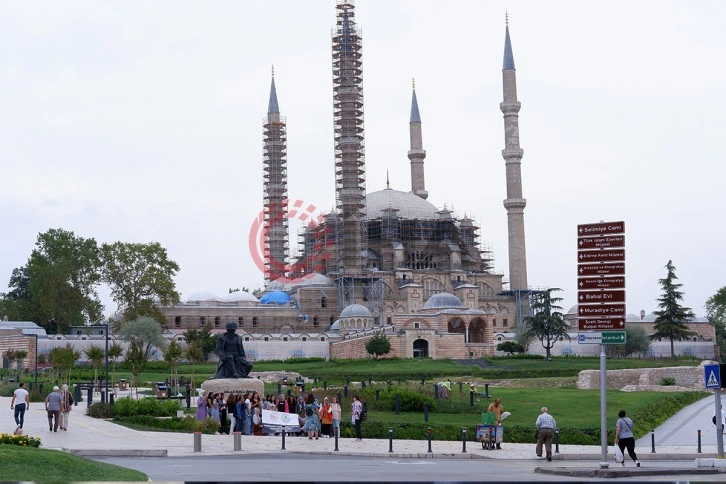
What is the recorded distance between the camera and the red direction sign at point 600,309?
2200cm

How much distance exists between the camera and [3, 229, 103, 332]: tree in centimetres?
8144

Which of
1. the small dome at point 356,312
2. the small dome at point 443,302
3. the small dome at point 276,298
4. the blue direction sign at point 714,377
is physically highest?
the small dome at point 276,298

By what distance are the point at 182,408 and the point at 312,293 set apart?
58.8 metres

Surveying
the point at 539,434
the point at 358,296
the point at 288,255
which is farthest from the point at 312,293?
the point at 539,434

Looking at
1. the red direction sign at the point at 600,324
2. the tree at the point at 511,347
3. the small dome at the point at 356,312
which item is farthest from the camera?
the small dome at the point at 356,312

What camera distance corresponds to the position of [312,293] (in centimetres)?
9531

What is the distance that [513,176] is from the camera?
3770 inches

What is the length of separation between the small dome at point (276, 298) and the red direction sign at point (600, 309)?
7560 centimetres

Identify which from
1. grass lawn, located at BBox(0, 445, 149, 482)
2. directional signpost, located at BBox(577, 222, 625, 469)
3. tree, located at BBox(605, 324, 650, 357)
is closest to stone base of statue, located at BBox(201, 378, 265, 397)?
grass lawn, located at BBox(0, 445, 149, 482)

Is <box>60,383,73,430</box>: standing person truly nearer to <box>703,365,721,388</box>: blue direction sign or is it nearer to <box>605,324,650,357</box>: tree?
<box>703,365,721,388</box>: blue direction sign

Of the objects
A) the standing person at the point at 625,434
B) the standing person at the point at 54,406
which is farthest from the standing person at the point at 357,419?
the standing person at the point at 625,434

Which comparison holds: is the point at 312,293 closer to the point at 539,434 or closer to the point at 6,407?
the point at 6,407

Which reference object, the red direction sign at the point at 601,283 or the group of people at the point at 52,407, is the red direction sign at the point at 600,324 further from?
the group of people at the point at 52,407

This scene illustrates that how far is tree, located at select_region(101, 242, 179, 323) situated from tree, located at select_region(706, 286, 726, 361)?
44.4 m
